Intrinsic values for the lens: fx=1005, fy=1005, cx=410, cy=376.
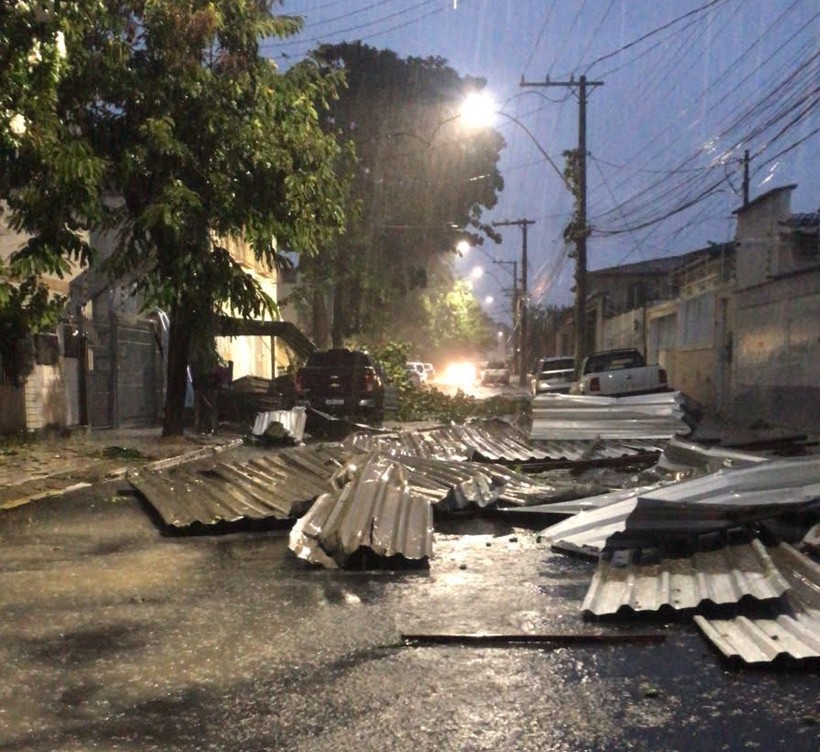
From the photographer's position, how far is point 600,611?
5676 millimetres

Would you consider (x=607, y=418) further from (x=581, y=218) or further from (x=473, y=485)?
(x=581, y=218)

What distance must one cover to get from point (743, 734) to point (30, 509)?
329 inches

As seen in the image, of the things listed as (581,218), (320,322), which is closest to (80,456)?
(581,218)

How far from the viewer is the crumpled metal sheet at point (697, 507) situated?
22.5ft

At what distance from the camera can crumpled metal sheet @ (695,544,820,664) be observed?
15.5 feet

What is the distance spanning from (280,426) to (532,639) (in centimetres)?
1323

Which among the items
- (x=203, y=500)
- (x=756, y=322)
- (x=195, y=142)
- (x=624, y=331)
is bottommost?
(x=203, y=500)

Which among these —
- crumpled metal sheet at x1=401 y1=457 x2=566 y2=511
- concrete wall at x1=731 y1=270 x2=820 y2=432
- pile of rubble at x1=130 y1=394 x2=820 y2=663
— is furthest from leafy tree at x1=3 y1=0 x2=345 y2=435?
concrete wall at x1=731 y1=270 x2=820 y2=432

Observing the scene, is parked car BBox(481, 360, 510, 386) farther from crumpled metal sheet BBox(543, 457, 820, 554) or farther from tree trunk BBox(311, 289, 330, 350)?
crumpled metal sheet BBox(543, 457, 820, 554)

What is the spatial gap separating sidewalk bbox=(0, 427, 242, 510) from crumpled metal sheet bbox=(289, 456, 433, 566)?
4017mm

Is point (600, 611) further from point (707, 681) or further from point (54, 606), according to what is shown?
point (54, 606)

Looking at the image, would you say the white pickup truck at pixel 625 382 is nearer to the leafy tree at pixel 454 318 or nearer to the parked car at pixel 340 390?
the parked car at pixel 340 390

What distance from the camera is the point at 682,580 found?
6031 mm

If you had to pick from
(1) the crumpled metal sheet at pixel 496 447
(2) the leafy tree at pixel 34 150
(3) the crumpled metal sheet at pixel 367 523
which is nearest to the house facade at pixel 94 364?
(2) the leafy tree at pixel 34 150
